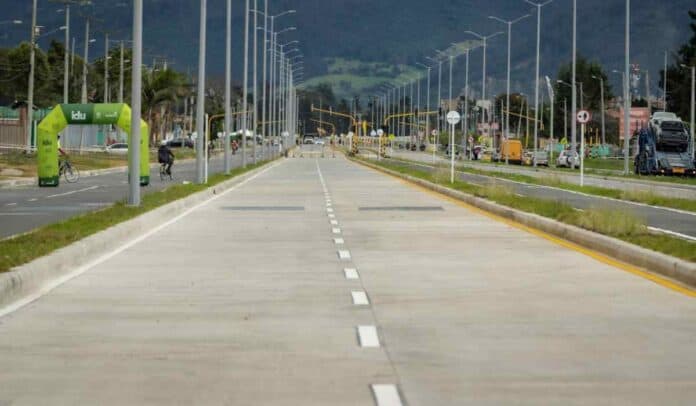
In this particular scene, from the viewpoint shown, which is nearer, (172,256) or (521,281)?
(521,281)

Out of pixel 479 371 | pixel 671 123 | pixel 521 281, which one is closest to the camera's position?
pixel 479 371

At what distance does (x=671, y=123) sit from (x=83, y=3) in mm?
38489

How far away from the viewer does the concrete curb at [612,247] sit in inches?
705

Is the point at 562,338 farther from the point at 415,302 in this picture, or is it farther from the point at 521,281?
the point at 521,281

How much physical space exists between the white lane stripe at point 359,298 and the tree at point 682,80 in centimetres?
14226

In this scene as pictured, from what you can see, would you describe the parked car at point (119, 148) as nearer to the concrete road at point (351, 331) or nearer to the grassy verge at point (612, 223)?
the grassy verge at point (612, 223)

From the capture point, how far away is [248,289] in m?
16.4

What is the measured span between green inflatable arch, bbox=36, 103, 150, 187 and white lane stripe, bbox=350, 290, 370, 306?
4472 cm

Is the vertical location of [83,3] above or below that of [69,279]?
above

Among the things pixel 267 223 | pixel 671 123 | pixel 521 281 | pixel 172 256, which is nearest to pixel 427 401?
pixel 521 281

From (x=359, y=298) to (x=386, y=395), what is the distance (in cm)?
593

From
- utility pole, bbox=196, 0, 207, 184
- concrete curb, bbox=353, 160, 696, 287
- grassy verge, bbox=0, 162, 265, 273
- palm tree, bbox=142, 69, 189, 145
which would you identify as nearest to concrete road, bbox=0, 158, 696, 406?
concrete curb, bbox=353, 160, 696, 287

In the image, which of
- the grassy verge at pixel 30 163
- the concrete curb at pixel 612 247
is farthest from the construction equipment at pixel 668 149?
the concrete curb at pixel 612 247

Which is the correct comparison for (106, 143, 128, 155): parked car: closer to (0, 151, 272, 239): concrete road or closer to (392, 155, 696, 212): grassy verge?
(0, 151, 272, 239): concrete road
